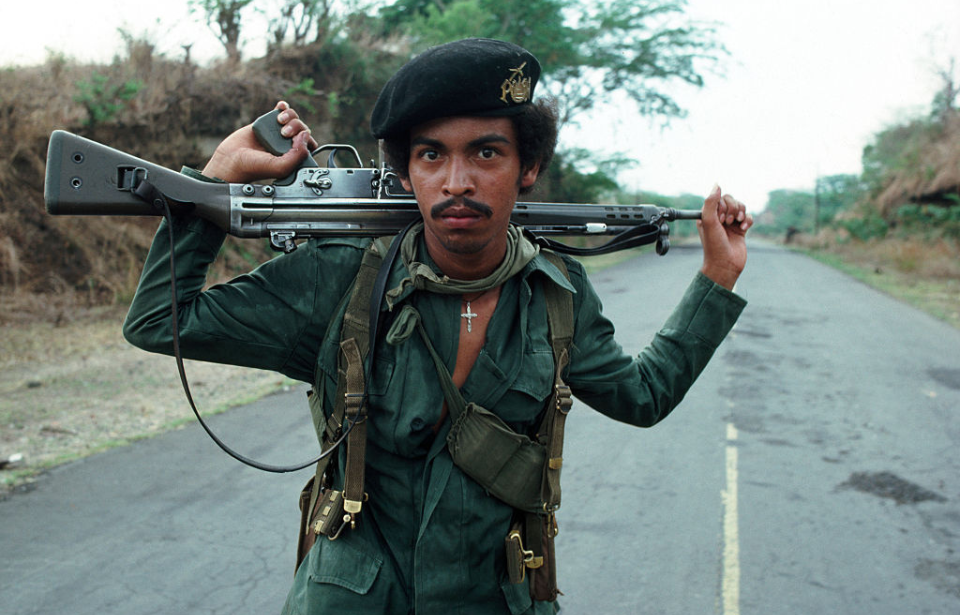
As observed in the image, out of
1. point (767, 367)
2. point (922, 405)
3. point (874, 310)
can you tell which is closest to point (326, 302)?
point (922, 405)

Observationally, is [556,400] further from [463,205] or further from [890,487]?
[890,487]

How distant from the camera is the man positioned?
160cm

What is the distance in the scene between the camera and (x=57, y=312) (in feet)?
31.4

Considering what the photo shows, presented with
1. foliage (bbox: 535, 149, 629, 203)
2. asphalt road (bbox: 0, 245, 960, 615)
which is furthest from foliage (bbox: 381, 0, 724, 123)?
asphalt road (bbox: 0, 245, 960, 615)

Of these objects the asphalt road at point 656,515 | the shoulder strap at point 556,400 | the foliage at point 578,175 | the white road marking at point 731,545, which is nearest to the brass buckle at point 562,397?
the shoulder strap at point 556,400

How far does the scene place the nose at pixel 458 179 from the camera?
158 cm

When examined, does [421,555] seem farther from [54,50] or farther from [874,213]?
[874,213]

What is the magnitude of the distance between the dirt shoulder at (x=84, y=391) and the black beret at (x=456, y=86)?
429cm

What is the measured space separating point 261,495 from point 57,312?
240 inches

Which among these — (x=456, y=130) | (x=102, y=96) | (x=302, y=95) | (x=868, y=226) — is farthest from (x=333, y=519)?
(x=868, y=226)

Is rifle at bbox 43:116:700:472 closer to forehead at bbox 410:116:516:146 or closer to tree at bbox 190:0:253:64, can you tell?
forehead at bbox 410:116:516:146

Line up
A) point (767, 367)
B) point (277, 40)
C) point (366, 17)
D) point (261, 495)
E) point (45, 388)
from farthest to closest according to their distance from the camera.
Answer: point (366, 17) → point (277, 40) → point (767, 367) → point (45, 388) → point (261, 495)

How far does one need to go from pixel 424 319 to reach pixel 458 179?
0.31 metres

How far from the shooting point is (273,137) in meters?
1.79
